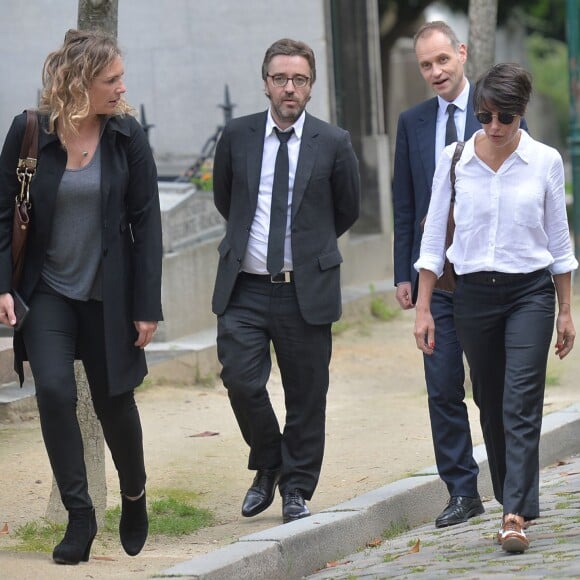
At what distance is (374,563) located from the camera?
583 cm

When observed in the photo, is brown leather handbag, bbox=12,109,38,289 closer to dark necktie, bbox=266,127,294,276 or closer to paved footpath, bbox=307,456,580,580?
dark necktie, bbox=266,127,294,276

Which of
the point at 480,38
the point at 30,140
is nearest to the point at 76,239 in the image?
the point at 30,140

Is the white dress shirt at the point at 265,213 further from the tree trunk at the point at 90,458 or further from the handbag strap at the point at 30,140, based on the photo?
the handbag strap at the point at 30,140

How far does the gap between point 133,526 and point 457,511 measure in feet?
4.73

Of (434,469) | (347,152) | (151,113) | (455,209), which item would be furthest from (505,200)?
(151,113)

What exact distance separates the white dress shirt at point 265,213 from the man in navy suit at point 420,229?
0.52m

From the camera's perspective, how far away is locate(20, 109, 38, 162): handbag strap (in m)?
5.45

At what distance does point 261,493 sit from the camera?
644 centimetres

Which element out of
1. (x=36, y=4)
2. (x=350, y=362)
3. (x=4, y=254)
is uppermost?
(x=36, y=4)

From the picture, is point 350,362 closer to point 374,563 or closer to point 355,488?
point 355,488

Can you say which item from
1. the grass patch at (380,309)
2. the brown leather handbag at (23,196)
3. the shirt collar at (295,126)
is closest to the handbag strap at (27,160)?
the brown leather handbag at (23,196)

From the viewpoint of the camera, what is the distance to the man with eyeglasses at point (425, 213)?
6.32 m

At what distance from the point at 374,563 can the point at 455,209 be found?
4.69 feet

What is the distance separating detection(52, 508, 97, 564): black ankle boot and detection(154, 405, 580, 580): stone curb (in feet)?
1.40
